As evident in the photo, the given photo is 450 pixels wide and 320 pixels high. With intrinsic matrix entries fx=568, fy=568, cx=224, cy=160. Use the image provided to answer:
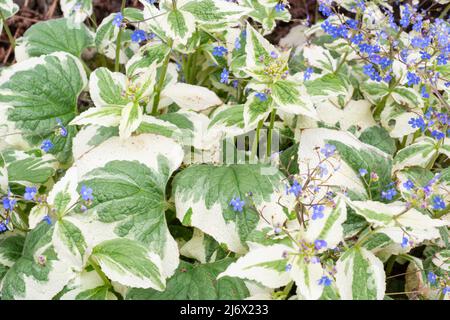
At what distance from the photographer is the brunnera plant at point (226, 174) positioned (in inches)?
69.1

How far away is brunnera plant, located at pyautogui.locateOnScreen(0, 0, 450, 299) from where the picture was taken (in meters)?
1.75

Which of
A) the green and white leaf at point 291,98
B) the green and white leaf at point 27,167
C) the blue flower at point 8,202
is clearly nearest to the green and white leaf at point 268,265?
the green and white leaf at point 291,98

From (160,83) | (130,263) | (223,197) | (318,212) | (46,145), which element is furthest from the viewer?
(160,83)

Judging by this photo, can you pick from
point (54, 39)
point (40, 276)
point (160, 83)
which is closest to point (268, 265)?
point (40, 276)

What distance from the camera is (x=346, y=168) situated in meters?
2.15

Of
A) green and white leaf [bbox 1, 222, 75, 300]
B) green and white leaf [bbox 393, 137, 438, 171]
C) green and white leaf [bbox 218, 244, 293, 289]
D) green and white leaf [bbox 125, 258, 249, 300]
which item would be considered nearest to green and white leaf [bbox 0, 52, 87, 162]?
green and white leaf [bbox 1, 222, 75, 300]

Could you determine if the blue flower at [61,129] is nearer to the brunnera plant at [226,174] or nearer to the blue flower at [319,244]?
the brunnera plant at [226,174]

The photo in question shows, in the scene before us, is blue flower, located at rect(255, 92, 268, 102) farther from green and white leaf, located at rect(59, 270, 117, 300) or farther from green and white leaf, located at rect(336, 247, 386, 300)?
green and white leaf, located at rect(59, 270, 117, 300)

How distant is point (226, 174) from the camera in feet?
6.87

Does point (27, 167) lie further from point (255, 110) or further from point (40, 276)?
point (255, 110)

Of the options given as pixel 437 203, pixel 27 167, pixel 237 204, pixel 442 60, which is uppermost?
pixel 442 60
